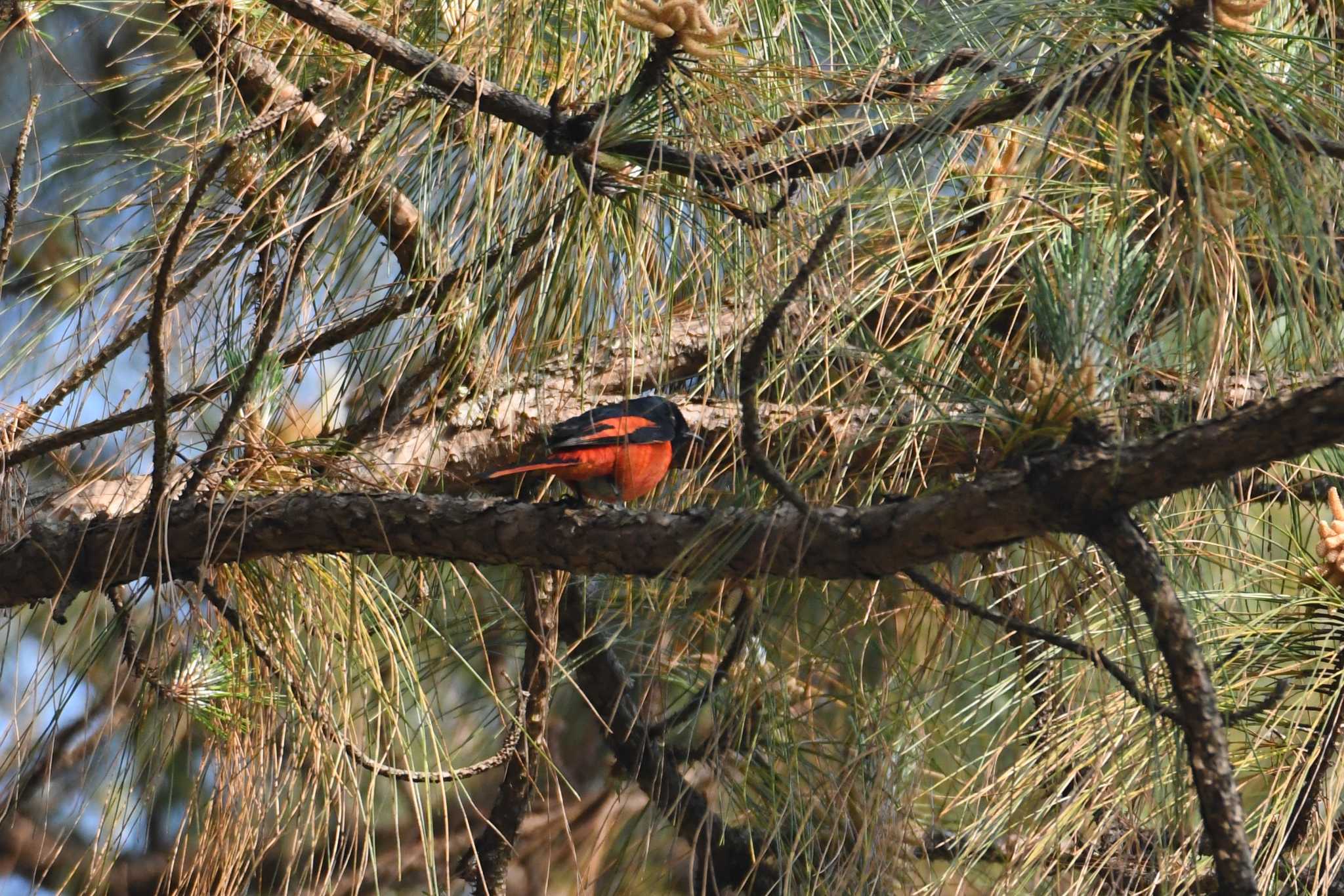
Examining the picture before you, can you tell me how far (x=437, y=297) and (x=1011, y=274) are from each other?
642 mm

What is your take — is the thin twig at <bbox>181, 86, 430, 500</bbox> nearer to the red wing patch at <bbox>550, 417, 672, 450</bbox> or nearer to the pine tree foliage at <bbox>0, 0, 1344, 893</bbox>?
the pine tree foliage at <bbox>0, 0, 1344, 893</bbox>

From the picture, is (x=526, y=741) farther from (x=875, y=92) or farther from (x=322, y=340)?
(x=875, y=92)

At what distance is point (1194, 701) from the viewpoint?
28.1 inches

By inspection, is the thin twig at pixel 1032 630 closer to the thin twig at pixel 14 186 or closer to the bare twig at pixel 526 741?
the bare twig at pixel 526 741

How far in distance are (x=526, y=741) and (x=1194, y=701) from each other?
0.89 m

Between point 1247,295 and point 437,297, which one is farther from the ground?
point 1247,295

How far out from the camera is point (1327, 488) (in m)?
1.69

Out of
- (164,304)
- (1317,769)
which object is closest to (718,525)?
(164,304)

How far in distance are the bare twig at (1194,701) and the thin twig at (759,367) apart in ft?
0.68

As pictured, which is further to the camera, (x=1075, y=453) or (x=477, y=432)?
(x=477, y=432)

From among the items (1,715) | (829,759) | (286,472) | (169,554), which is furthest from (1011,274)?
(1,715)

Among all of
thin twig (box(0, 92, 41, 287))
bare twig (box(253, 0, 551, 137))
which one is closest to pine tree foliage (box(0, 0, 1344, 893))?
bare twig (box(253, 0, 551, 137))

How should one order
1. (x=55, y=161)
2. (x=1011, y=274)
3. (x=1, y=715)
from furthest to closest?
1. (x=1, y=715)
2. (x=55, y=161)
3. (x=1011, y=274)

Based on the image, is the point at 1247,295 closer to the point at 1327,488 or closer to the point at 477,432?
the point at 1327,488
